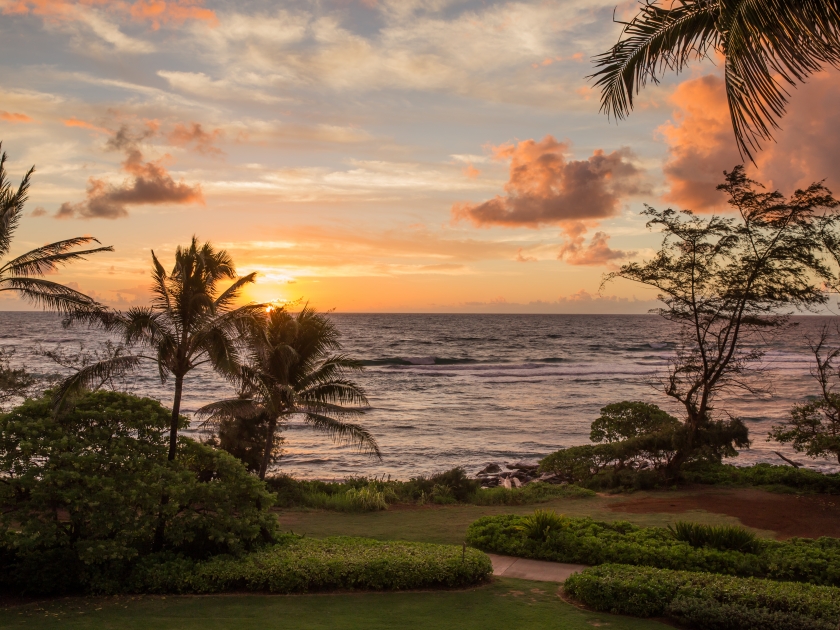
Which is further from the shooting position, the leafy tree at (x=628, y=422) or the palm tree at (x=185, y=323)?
the leafy tree at (x=628, y=422)

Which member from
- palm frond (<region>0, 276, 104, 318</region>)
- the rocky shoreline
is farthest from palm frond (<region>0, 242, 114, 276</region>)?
the rocky shoreline

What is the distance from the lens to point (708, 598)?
407 inches

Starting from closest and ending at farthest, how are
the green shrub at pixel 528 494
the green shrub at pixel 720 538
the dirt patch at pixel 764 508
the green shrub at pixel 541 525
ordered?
1. the green shrub at pixel 720 538
2. the green shrub at pixel 541 525
3. the dirt patch at pixel 764 508
4. the green shrub at pixel 528 494

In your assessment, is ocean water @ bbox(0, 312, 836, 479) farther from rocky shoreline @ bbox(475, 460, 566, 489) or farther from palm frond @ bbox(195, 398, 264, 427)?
palm frond @ bbox(195, 398, 264, 427)

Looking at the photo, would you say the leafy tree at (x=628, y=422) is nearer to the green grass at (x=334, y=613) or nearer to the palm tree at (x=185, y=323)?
the green grass at (x=334, y=613)

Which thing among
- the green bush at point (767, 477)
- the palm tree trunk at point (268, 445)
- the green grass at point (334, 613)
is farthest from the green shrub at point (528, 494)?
the green grass at point (334, 613)

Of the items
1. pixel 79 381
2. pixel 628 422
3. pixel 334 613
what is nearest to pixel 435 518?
pixel 334 613

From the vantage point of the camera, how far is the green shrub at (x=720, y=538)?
1328cm

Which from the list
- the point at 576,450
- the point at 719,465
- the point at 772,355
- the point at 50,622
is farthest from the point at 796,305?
the point at 772,355

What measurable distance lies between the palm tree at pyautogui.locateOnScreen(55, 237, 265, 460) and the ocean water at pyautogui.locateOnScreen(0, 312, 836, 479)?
53.3ft

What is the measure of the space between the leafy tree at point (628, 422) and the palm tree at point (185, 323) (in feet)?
49.4

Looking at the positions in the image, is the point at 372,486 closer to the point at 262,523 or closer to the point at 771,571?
the point at 262,523

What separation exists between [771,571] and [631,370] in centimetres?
6299

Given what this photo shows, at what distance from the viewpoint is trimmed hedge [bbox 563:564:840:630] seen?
973cm
